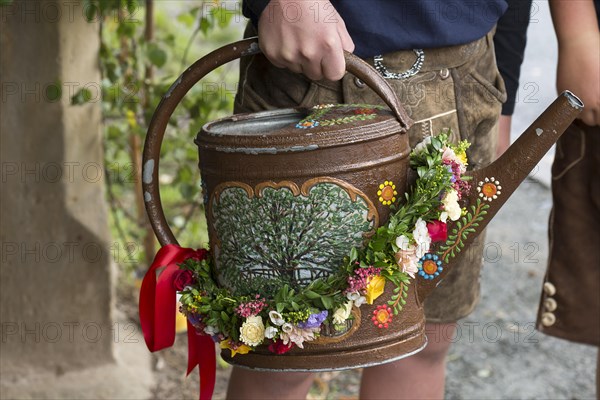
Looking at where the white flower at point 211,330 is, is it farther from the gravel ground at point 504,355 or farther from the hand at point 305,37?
the gravel ground at point 504,355

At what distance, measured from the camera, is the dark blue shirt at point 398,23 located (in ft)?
6.18

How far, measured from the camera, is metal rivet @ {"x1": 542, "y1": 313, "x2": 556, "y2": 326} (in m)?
2.52

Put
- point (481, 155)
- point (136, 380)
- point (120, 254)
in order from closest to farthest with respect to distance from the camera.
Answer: point (481, 155) < point (136, 380) < point (120, 254)

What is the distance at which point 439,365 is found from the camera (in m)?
2.25

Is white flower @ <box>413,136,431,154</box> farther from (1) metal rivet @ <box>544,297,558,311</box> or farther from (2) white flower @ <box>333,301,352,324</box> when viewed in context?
(1) metal rivet @ <box>544,297,558,311</box>

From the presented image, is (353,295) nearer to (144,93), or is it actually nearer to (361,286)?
(361,286)

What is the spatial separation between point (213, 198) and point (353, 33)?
47cm

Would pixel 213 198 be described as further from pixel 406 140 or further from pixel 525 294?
pixel 525 294

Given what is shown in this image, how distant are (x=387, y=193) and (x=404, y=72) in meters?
0.38

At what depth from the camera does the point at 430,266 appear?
70.0 inches

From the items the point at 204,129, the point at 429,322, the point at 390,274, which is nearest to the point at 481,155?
the point at 429,322

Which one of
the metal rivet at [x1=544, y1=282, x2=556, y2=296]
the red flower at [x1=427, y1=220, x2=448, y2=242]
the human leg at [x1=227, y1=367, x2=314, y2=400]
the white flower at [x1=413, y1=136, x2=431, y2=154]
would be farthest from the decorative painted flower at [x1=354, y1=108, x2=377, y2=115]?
the metal rivet at [x1=544, y1=282, x2=556, y2=296]

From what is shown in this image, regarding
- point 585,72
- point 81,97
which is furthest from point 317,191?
point 81,97

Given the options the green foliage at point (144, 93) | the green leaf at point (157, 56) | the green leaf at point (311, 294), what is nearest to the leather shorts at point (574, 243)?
the green leaf at point (311, 294)
